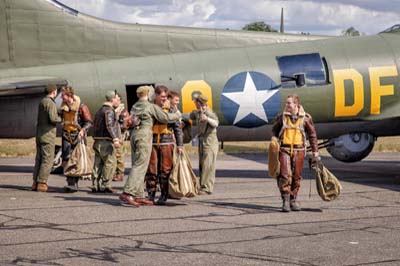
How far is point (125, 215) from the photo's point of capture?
11992mm

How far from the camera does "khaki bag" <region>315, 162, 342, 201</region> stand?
41.9 feet

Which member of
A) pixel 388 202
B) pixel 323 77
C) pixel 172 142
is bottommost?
pixel 388 202

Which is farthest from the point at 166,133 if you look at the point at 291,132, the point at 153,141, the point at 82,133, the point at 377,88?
the point at 377,88

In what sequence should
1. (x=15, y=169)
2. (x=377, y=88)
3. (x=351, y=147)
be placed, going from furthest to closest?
(x=351, y=147)
(x=15, y=169)
(x=377, y=88)

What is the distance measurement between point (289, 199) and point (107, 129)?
3915mm

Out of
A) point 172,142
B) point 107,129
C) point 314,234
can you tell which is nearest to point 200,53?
point 107,129

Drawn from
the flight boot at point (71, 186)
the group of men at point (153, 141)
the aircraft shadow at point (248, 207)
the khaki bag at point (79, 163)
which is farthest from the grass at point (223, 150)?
the aircraft shadow at point (248, 207)

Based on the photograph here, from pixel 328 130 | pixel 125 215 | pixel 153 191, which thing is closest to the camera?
pixel 125 215

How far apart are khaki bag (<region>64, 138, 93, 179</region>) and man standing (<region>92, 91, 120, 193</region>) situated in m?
0.26

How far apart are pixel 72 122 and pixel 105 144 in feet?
2.61

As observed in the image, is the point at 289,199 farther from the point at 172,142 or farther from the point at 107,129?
the point at 107,129

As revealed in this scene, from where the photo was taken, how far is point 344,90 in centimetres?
1789

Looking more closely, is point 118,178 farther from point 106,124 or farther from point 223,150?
point 223,150

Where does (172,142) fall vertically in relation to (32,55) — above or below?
below
